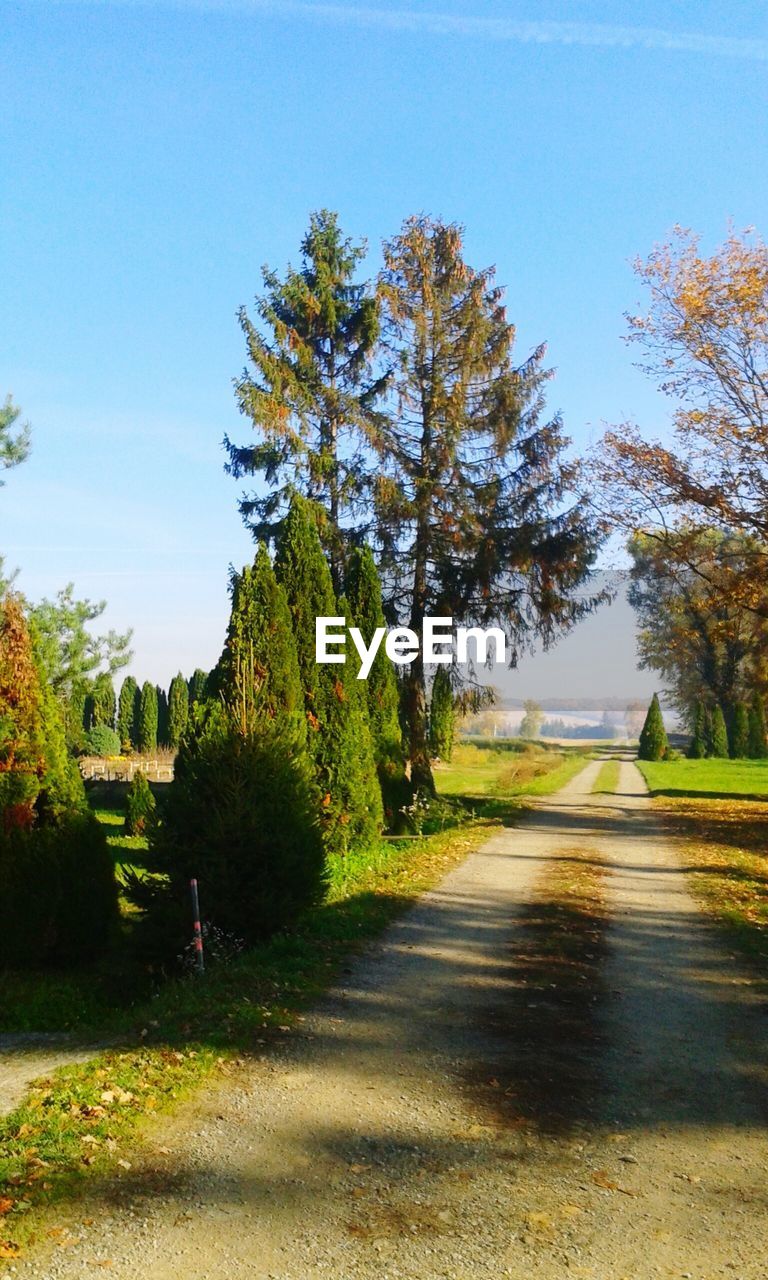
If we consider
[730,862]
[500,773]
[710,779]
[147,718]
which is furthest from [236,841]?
[147,718]

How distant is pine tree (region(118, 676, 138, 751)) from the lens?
58.2 m

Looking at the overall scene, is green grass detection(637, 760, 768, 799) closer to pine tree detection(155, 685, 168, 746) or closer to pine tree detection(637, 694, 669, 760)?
pine tree detection(637, 694, 669, 760)

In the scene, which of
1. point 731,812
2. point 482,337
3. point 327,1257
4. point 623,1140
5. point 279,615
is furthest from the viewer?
point 482,337

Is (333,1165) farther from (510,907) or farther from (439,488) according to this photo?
(439,488)

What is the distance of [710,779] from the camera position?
38.9 meters

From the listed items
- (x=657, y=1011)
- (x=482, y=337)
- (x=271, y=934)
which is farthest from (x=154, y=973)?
(x=482, y=337)

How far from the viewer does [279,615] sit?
14.7m

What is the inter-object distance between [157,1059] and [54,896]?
17.7ft

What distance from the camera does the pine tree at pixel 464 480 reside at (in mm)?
26969

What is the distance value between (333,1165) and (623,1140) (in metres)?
1.54

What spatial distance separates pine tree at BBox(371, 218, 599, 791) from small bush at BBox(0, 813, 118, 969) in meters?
15.4

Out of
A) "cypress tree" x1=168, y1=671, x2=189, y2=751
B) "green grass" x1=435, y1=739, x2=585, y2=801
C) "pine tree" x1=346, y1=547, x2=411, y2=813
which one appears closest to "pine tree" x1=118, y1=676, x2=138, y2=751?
"cypress tree" x1=168, y1=671, x2=189, y2=751

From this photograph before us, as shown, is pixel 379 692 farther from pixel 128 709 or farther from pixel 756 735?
pixel 756 735

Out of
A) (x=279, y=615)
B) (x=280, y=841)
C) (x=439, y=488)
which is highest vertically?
(x=439, y=488)
